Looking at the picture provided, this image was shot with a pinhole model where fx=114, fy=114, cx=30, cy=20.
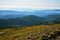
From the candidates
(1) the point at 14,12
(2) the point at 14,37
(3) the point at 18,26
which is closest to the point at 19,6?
(1) the point at 14,12

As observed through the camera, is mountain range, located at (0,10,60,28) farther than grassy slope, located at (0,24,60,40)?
Yes

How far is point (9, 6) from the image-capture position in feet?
8.57

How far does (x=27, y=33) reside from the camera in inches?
97.7

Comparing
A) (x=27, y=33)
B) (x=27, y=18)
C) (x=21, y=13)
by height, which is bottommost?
(x=27, y=33)

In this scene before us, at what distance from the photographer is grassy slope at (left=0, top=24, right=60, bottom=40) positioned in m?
2.42

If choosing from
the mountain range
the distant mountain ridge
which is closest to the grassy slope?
the mountain range

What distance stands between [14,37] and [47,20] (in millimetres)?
856

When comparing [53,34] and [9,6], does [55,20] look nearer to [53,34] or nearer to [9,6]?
[53,34]

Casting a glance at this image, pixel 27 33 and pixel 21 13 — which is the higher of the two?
pixel 21 13

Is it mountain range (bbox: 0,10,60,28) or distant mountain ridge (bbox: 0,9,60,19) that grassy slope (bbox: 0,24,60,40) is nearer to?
mountain range (bbox: 0,10,60,28)

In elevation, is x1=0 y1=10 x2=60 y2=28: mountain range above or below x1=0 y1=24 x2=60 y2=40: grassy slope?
above

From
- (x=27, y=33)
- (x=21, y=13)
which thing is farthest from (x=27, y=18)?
(x=27, y=33)

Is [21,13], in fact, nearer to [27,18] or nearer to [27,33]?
[27,18]

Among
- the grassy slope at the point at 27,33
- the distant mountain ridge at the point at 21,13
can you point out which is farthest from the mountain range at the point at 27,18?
the grassy slope at the point at 27,33
